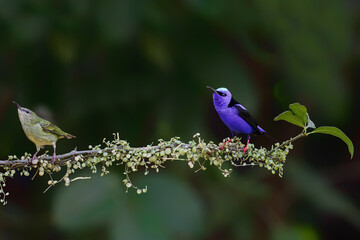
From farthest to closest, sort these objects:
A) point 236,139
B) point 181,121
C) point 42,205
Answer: point 42,205 → point 181,121 → point 236,139

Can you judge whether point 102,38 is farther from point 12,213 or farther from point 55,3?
point 12,213

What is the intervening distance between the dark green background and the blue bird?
2.53m

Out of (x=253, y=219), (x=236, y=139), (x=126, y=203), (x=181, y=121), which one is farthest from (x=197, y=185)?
(x=236, y=139)

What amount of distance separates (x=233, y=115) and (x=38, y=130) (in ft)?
1.81

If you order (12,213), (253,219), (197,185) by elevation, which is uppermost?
(12,213)

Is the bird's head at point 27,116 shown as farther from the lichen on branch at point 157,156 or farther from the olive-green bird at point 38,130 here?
the lichen on branch at point 157,156

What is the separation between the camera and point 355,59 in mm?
7113

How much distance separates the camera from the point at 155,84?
502 centimetres

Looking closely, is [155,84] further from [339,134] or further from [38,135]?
[339,134]

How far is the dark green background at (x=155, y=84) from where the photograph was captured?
13.9 ft

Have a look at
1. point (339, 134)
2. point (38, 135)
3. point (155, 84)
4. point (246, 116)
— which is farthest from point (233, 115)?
point (155, 84)

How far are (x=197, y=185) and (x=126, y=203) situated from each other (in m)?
1.95

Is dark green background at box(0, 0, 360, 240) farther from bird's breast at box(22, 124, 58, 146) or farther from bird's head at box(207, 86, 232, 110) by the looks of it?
bird's head at box(207, 86, 232, 110)

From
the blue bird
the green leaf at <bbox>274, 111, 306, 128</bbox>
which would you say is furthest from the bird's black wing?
the green leaf at <bbox>274, 111, 306, 128</bbox>
